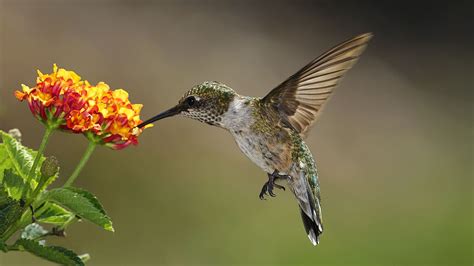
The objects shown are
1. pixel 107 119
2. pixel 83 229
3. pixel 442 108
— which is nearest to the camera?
pixel 107 119

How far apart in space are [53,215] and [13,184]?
12cm

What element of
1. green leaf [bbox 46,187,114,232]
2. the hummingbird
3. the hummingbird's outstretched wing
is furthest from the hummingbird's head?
green leaf [bbox 46,187,114,232]

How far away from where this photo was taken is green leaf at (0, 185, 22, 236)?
1204 millimetres

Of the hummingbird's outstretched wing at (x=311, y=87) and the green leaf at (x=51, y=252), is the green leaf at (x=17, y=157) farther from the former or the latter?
the hummingbird's outstretched wing at (x=311, y=87)

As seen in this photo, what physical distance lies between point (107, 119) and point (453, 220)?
541 centimetres

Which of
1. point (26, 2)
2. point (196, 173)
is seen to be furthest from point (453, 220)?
point (26, 2)

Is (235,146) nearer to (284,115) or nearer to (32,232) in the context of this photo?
(284,115)

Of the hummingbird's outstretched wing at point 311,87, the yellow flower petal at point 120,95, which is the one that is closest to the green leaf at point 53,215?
the yellow flower petal at point 120,95

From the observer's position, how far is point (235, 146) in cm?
685

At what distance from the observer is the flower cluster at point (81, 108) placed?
4.38ft

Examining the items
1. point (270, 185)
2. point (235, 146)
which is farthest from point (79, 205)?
point (235, 146)

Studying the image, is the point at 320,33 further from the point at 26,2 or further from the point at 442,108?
the point at 26,2

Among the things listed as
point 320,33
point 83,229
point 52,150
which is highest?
point 320,33

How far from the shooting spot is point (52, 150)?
5574mm
